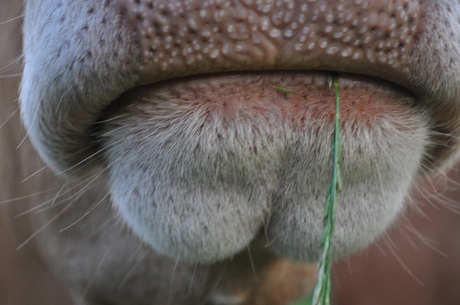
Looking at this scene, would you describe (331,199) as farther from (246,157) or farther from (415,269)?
(415,269)

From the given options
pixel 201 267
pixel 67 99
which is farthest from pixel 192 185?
pixel 201 267

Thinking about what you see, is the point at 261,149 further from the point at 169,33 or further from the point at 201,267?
the point at 201,267

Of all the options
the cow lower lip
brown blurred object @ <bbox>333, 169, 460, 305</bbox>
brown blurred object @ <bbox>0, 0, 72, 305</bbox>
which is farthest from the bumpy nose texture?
brown blurred object @ <bbox>333, 169, 460, 305</bbox>

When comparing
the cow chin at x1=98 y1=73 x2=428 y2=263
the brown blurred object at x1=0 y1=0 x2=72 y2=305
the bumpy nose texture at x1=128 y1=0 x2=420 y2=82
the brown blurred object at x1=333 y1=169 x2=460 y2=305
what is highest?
the bumpy nose texture at x1=128 y1=0 x2=420 y2=82

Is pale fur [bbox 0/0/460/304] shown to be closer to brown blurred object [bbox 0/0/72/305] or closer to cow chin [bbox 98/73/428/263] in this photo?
cow chin [bbox 98/73/428/263]

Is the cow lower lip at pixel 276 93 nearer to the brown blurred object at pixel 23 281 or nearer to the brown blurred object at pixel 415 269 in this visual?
the brown blurred object at pixel 23 281

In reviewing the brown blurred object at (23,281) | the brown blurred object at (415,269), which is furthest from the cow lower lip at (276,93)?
the brown blurred object at (415,269)
